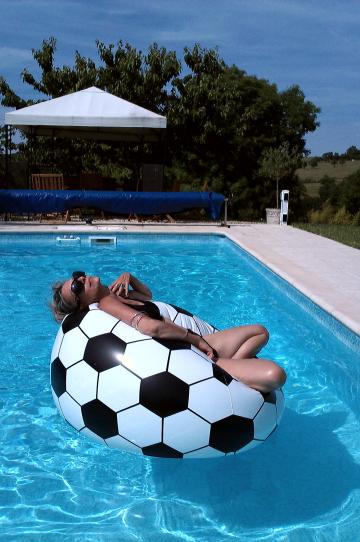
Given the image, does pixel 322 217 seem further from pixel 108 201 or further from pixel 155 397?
pixel 155 397

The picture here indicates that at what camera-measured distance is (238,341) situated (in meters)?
3.19

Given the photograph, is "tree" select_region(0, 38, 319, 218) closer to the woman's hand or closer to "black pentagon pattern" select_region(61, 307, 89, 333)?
the woman's hand

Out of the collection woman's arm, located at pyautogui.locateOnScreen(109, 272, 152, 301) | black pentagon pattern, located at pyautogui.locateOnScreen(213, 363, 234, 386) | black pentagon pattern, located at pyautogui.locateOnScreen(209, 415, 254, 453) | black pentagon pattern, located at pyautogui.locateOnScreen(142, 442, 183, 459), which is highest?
woman's arm, located at pyautogui.locateOnScreen(109, 272, 152, 301)

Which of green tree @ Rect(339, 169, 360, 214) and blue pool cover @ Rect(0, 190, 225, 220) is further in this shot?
green tree @ Rect(339, 169, 360, 214)

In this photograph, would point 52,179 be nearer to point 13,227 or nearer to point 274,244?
point 13,227

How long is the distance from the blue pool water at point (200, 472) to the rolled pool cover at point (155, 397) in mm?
371

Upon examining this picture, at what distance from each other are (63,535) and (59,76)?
58.0ft

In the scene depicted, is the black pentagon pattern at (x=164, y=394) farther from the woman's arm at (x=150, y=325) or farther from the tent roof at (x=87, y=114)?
the tent roof at (x=87, y=114)

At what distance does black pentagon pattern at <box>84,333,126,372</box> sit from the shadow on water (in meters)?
0.84

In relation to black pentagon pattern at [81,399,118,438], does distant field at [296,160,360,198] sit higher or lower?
higher

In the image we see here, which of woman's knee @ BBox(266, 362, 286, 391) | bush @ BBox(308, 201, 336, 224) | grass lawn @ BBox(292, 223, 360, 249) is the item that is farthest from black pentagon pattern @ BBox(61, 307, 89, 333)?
bush @ BBox(308, 201, 336, 224)

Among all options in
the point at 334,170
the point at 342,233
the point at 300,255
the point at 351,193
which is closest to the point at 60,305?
the point at 300,255

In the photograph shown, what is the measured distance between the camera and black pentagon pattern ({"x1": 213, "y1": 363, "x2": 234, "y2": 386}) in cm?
262

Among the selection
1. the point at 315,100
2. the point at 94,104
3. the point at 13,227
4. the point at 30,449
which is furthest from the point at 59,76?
the point at 30,449
